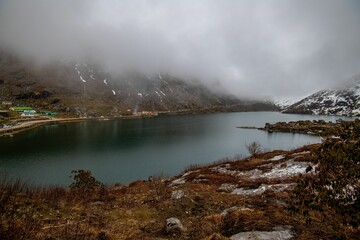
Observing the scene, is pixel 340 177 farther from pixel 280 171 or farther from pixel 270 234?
pixel 280 171

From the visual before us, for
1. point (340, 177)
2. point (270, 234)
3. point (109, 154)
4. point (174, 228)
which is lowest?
point (109, 154)

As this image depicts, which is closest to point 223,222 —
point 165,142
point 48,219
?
point 48,219

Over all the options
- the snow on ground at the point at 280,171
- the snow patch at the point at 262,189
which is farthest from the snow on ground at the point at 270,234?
the snow on ground at the point at 280,171

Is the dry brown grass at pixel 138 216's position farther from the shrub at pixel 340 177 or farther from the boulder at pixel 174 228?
the shrub at pixel 340 177

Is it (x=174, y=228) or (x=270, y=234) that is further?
(x=174, y=228)

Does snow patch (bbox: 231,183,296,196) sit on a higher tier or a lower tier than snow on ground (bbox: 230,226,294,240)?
lower

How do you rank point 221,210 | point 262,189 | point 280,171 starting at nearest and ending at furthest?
1. point 221,210
2. point 262,189
3. point 280,171

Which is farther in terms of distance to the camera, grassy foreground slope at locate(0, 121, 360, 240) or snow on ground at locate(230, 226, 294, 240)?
snow on ground at locate(230, 226, 294, 240)

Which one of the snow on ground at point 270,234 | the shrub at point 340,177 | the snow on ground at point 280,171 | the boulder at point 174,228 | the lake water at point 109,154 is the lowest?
the lake water at point 109,154

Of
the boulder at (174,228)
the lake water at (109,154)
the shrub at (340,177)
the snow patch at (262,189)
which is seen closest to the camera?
the shrub at (340,177)

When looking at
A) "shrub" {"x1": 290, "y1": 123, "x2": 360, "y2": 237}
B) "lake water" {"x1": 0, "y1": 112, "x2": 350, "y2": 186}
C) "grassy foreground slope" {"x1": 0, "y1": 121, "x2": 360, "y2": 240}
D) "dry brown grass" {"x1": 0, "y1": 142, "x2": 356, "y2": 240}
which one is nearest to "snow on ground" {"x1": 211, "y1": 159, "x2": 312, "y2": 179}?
"grassy foreground slope" {"x1": 0, "y1": 121, "x2": 360, "y2": 240}

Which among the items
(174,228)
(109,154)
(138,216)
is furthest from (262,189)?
(109,154)

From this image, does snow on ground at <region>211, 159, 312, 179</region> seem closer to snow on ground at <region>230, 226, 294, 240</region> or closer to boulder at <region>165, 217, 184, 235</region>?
snow on ground at <region>230, 226, 294, 240</region>

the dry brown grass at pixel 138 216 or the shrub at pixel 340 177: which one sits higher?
the shrub at pixel 340 177
